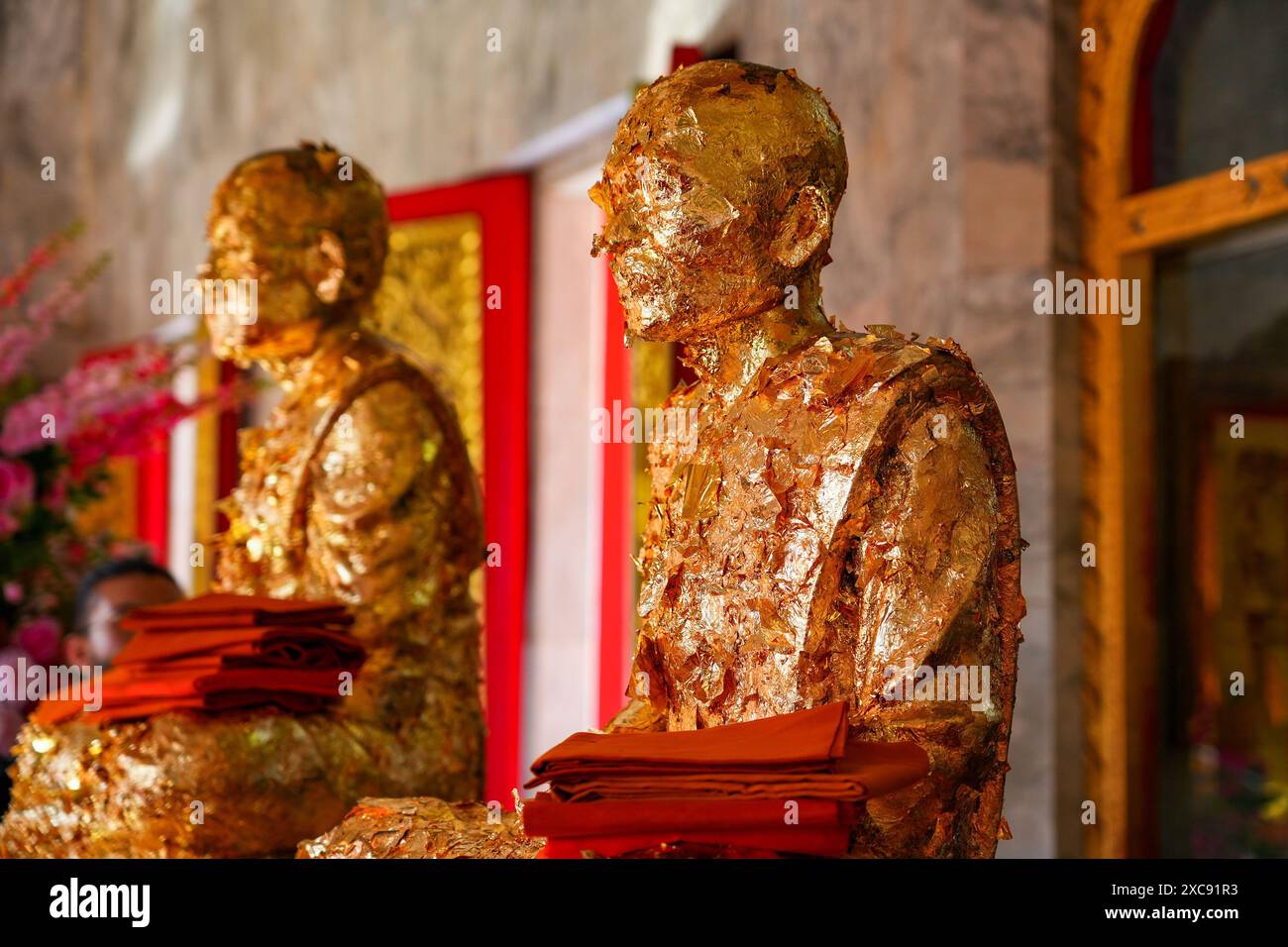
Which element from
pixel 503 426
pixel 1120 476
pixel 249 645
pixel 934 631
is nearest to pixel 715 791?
pixel 934 631

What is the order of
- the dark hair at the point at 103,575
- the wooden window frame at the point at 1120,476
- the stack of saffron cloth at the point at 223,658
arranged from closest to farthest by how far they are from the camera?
the stack of saffron cloth at the point at 223,658, the wooden window frame at the point at 1120,476, the dark hair at the point at 103,575

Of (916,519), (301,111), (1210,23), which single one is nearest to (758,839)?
(916,519)

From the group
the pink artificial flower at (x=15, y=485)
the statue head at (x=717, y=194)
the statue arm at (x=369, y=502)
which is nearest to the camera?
the statue head at (x=717, y=194)

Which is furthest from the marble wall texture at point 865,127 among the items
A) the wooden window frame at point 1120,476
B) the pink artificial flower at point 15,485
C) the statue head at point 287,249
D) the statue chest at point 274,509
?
the pink artificial flower at point 15,485

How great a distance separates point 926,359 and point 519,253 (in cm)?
485

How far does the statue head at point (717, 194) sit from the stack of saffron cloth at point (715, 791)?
66 centimetres

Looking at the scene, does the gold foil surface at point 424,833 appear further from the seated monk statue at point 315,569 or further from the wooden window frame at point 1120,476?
the wooden window frame at point 1120,476

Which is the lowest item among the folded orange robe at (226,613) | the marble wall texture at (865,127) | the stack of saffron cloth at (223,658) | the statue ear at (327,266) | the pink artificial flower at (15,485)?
the stack of saffron cloth at (223,658)

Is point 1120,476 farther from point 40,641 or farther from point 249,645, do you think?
point 40,641

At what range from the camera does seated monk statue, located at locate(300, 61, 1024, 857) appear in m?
2.02

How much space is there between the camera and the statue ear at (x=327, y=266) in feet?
11.3

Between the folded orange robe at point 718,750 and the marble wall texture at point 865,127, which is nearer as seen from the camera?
the folded orange robe at point 718,750

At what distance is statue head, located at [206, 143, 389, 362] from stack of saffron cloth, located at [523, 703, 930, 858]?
5.90ft
